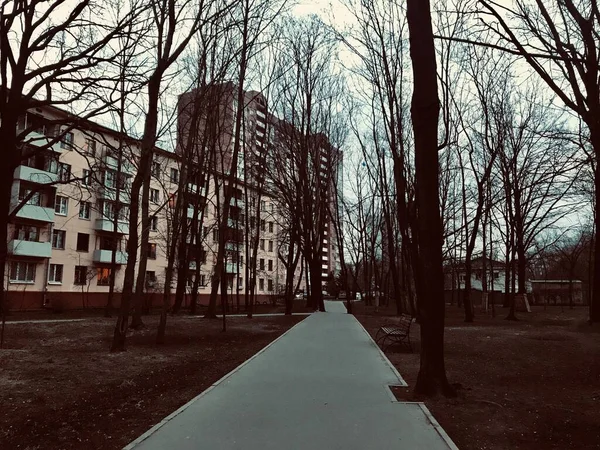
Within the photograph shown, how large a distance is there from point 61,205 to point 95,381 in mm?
35146

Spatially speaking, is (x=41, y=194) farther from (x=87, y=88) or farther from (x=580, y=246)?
(x=580, y=246)

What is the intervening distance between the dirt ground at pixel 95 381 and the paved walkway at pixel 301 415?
0.60m

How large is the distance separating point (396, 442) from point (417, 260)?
13.4m

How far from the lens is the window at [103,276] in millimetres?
42000

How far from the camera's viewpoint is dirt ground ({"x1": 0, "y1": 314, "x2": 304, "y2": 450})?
221 inches

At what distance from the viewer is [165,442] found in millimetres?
4902

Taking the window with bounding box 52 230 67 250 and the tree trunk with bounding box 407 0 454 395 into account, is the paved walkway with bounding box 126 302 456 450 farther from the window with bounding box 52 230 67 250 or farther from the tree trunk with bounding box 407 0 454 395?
the window with bounding box 52 230 67 250

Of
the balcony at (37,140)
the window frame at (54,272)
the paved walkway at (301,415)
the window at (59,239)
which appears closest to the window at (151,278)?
the window frame at (54,272)

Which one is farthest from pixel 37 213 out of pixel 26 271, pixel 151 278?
pixel 151 278

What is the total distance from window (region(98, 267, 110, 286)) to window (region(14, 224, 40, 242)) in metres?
6.54

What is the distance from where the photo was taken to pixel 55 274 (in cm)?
3847

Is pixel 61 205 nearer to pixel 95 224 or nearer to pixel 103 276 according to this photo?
pixel 95 224

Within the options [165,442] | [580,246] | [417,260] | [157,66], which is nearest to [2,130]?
[157,66]

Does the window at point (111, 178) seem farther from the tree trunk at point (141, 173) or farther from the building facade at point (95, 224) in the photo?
the tree trunk at point (141, 173)
